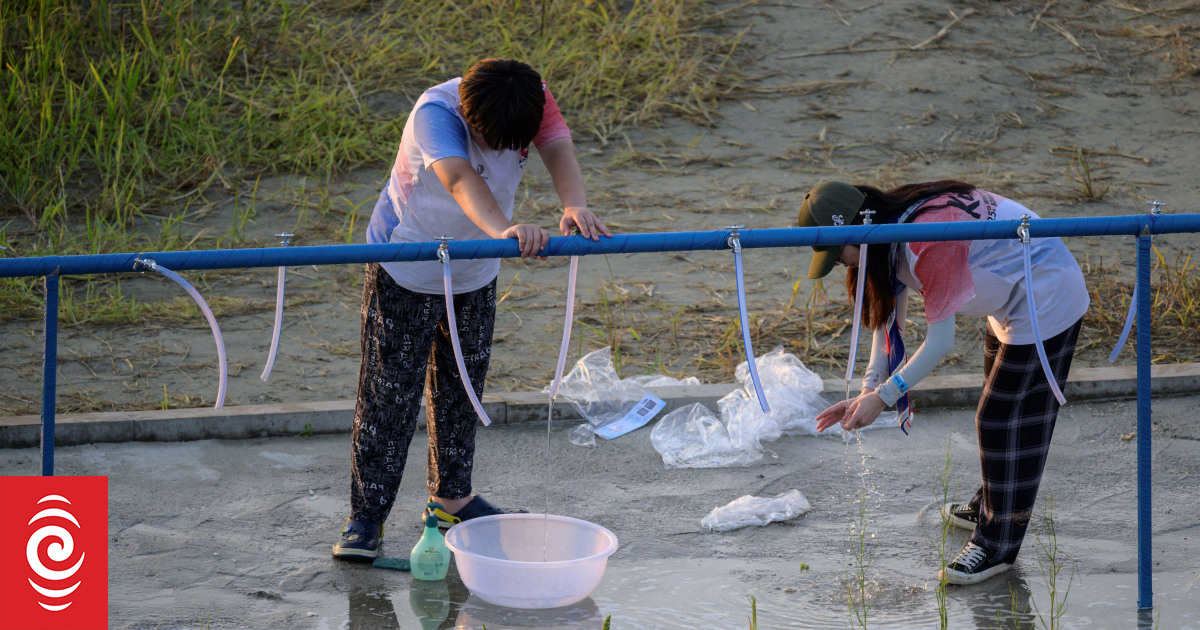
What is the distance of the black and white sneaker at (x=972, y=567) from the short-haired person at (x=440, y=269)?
4.82 ft

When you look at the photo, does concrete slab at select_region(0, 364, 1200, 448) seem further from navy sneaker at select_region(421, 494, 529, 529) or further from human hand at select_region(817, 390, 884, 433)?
human hand at select_region(817, 390, 884, 433)

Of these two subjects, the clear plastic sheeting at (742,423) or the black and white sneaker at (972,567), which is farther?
the clear plastic sheeting at (742,423)

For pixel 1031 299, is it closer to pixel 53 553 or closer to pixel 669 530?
pixel 669 530

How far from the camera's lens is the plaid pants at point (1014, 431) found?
3.12 m

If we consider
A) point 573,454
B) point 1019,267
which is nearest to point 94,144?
point 573,454

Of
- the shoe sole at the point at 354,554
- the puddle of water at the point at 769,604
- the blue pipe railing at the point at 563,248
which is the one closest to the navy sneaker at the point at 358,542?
the shoe sole at the point at 354,554

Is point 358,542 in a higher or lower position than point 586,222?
lower

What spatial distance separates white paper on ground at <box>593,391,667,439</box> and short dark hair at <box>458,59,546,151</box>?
175cm

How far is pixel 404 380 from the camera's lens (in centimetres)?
336

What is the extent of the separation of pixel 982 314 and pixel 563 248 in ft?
4.04

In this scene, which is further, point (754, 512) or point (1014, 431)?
point (754, 512)

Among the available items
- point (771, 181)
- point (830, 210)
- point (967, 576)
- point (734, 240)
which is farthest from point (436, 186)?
point (771, 181)

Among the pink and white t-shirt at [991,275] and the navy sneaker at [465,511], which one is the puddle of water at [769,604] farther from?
the pink and white t-shirt at [991,275]

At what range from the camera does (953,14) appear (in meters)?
10.2
